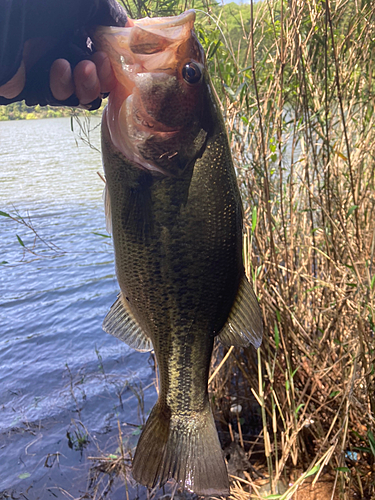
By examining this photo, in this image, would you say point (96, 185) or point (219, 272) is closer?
point (219, 272)

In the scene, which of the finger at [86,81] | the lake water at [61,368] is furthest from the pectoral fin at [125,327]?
the lake water at [61,368]

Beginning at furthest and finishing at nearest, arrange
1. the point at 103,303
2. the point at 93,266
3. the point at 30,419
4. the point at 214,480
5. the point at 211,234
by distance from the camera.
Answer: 1. the point at 93,266
2. the point at 103,303
3. the point at 30,419
4. the point at 214,480
5. the point at 211,234

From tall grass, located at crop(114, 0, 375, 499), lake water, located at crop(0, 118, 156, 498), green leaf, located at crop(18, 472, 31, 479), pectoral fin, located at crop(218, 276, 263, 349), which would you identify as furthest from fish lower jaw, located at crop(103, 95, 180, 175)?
green leaf, located at crop(18, 472, 31, 479)

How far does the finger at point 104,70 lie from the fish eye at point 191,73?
0.28 metres

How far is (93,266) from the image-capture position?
9.22 m

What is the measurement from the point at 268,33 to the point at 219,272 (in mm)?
2798

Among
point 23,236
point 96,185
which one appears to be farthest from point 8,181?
point 23,236

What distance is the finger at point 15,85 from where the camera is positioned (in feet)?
5.01

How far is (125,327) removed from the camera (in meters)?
1.88

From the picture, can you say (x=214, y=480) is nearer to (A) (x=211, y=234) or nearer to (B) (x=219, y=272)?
(B) (x=219, y=272)

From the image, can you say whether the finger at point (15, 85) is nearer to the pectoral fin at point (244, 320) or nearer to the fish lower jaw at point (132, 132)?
the fish lower jaw at point (132, 132)

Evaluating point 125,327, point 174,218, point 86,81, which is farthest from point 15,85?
point 125,327

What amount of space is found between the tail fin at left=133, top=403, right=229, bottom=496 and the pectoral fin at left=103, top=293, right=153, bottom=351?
0.34 meters

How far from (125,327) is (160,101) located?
1.01 metres
